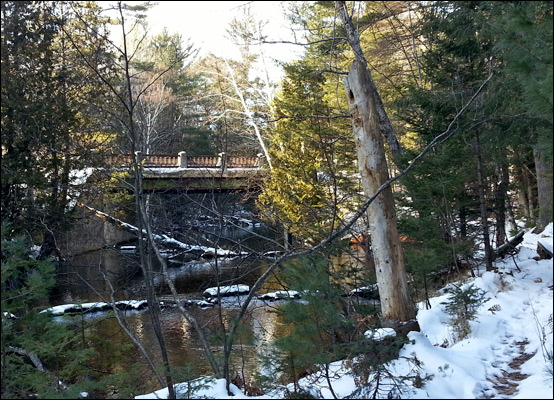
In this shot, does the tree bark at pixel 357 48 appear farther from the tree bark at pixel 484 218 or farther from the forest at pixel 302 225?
the tree bark at pixel 484 218

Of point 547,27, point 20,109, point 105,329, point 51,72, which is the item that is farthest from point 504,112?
point 51,72

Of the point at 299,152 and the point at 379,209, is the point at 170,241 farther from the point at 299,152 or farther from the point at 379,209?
the point at 379,209

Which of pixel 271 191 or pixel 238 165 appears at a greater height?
pixel 238 165

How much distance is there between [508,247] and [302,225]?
436 centimetres

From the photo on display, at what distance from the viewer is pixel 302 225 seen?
9.82m

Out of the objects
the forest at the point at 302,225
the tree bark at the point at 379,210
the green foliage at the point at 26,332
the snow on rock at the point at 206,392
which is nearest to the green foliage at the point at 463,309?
the forest at the point at 302,225

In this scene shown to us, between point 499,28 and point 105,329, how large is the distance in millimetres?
9768

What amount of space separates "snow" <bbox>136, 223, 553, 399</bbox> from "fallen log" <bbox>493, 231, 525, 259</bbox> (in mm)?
2761

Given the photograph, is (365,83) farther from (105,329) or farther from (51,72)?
(51,72)

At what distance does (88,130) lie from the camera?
16.7 m

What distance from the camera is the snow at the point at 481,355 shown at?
442cm

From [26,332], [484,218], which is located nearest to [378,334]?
[26,332]

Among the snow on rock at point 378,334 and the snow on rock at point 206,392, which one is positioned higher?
the snow on rock at point 378,334

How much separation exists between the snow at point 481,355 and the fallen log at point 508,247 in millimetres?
2761
